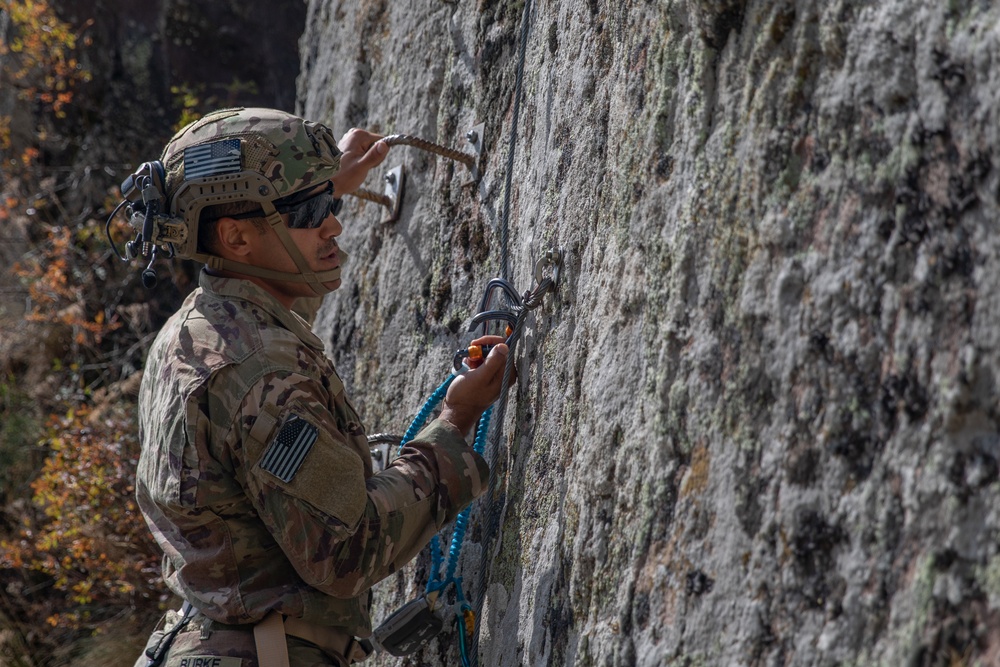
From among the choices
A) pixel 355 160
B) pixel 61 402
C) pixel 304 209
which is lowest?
pixel 61 402

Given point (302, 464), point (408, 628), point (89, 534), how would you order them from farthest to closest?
point (89, 534)
point (408, 628)
point (302, 464)

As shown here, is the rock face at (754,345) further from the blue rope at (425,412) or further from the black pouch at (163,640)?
the black pouch at (163,640)

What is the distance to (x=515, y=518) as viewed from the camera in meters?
2.43

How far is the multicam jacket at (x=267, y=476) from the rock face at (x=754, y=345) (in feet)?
1.12

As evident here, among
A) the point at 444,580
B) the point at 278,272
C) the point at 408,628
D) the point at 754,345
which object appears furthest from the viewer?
the point at 444,580

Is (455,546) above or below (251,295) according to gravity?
below

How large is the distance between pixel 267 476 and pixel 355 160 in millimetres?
1390

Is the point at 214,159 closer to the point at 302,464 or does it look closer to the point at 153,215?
the point at 153,215

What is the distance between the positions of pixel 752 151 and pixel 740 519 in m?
0.61

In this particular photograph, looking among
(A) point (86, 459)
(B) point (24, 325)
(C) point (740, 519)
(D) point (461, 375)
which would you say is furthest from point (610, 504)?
(B) point (24, 325)

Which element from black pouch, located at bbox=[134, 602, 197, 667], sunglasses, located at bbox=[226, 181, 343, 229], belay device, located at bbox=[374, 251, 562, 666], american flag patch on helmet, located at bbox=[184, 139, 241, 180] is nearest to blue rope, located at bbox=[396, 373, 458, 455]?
belay device, located at bbox=[374, 251, 562, 666]

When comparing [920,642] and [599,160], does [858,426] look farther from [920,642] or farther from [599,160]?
[599,160]

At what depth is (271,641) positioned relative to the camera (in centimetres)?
216

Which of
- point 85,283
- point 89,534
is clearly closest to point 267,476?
point 89,534
